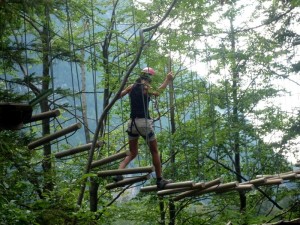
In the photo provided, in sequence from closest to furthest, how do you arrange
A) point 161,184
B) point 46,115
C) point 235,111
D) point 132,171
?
point 46,115, point 132,171, point 161,184, point 235,111

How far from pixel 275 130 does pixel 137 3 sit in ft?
12.4

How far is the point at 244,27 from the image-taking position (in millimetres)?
10312

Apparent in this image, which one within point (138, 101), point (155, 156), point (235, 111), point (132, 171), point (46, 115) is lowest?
point (132, 171)

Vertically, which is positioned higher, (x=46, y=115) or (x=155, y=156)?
(x=46, y=115)

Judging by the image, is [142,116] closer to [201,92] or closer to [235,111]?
[201,92]

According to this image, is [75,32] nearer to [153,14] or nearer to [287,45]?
[153,14]

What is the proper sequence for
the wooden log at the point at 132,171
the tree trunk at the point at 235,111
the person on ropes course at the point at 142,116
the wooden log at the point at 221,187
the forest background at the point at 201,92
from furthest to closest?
the tree trunk at the point at 235,111, the forest background at the point at 201,92, the person on ropes course at the point at 142,116, the wooden log at the point at 221,187, the wooden log at the point at 132,171

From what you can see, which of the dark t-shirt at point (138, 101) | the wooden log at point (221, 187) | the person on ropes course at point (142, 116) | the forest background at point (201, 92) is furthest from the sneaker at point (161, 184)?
the forest background at point (201, 92)

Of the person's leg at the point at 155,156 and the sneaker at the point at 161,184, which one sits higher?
the person's leg at the point at 155,156

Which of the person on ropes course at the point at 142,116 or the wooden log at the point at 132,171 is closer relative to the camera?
the wooden log at the point at 132,171

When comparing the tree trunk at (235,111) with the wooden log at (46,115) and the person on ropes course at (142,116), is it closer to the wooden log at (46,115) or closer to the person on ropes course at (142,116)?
the person on ropes course at (142,116)

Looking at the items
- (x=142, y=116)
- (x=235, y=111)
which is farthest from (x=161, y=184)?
(x=235, y=111)

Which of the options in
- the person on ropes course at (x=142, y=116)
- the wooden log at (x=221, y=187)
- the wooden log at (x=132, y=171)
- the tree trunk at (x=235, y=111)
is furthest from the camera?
the tree trunk at (x=235, y=111)

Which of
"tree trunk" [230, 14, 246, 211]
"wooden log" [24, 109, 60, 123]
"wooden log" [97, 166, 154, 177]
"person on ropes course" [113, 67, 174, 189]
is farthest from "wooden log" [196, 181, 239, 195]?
"tree trunk" [230, 14, 246, 211]
